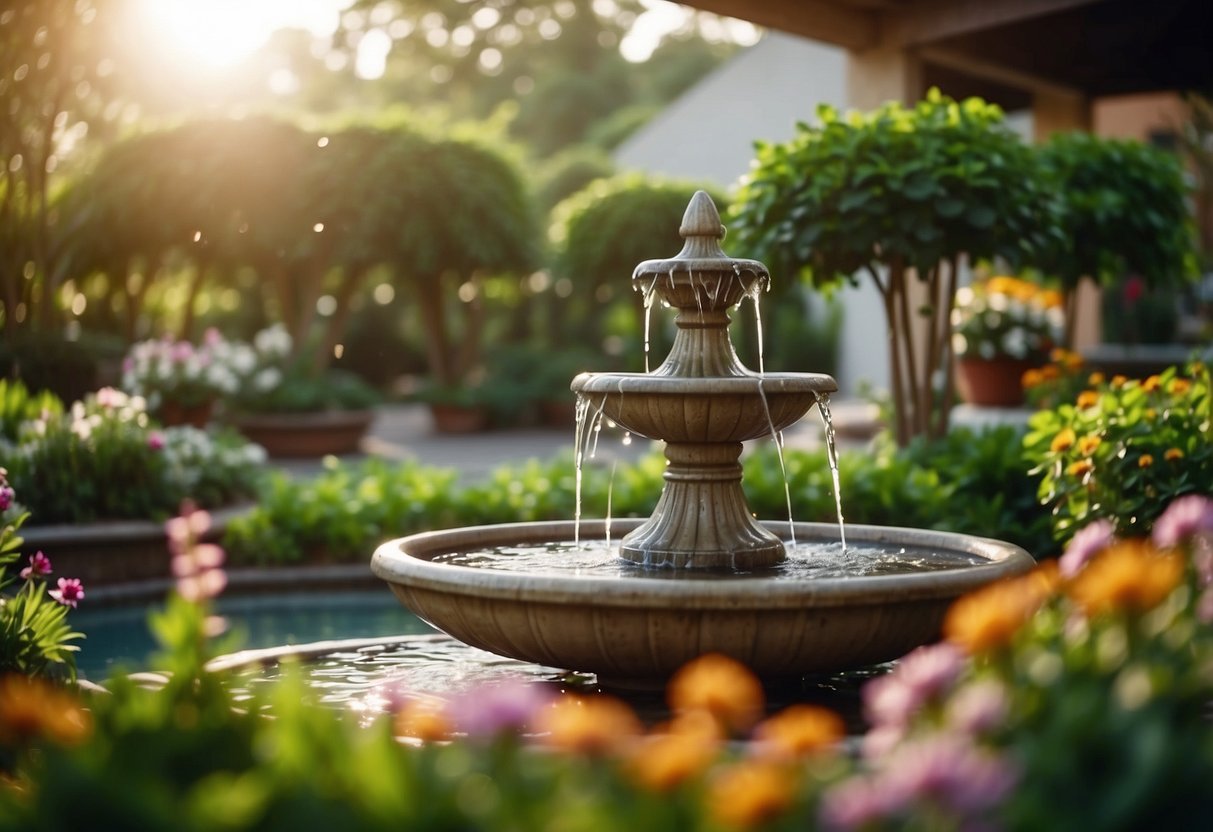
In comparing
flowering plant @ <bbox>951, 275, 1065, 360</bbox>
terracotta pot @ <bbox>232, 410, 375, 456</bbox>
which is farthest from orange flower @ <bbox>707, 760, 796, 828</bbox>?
terracotta pot @ <bbox>232, 410, 375, 456</bbox>

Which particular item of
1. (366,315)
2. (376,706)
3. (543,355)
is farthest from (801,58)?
(376,706)

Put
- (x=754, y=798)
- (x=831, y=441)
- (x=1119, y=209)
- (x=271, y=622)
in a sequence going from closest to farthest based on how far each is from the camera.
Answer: (x=754, y=798) → (x=831, y=441) → (x=271, y=622) → (x=1119, y=209)

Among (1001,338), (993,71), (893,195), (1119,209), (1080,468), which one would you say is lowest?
(1080,468)

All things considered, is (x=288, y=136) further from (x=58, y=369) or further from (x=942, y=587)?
(x=942, y=587)

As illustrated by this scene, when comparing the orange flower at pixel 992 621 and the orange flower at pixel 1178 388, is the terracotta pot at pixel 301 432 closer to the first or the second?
the orange flower at pixel 1178 388

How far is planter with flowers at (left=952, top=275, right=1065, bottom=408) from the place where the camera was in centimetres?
1197

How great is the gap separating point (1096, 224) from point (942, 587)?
6.53m

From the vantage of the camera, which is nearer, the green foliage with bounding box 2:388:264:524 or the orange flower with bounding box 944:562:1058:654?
the orange flower with bounding box 944:562:1058:654

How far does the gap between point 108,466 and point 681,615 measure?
17.7ft

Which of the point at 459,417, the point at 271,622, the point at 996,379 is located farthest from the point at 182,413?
the point at 459,417

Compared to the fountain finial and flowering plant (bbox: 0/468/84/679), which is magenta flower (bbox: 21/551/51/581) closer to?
flowering plant (bbox: 0/468/84/679)

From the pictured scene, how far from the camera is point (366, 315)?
95.5 ft

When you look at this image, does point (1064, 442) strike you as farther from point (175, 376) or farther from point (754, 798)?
point (175, 376)

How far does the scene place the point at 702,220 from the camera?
16.3ft
